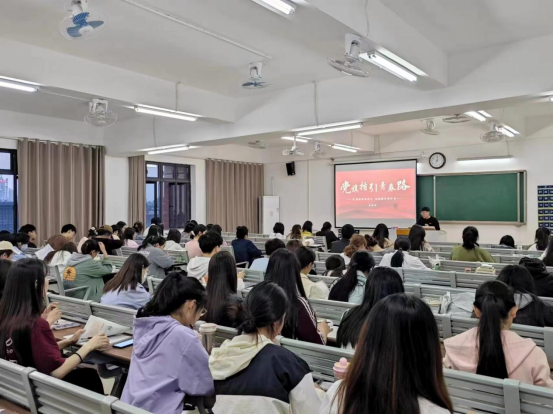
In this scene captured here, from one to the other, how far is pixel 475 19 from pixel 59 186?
8.08m

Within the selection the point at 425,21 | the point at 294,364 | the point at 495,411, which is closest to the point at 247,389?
the point at 294,364

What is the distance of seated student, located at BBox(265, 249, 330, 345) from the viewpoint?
254cm

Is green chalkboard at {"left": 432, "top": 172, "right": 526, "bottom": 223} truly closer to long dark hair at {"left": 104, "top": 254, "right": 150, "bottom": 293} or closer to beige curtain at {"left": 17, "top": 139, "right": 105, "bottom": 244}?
beige curtain at {"left": 17, "top": 139, "right": 105, "bottom": 244}

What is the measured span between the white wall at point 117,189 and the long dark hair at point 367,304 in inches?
341

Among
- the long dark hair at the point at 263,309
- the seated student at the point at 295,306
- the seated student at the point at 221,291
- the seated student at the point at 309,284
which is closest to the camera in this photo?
the long dark hair at the point at 263,309

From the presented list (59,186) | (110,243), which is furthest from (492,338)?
(59,186)

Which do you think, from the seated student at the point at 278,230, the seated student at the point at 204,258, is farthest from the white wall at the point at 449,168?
the seated student at the point at 204,258

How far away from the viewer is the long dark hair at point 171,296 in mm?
2084

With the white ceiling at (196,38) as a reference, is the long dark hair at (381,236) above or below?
below

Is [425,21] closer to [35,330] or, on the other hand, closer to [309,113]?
[309,113]

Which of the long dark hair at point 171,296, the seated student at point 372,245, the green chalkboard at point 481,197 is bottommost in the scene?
the seated student at point 372,245

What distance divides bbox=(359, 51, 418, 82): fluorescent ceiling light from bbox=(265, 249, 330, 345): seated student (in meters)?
2.31

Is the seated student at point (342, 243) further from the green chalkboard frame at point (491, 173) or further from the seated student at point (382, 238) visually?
the green chalkboard frame at point (491, 173)

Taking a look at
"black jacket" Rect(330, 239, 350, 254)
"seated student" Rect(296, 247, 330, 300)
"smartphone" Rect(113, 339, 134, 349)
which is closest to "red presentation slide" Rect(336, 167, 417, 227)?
"black jacket" Rect(330, 239, 350, 254)
